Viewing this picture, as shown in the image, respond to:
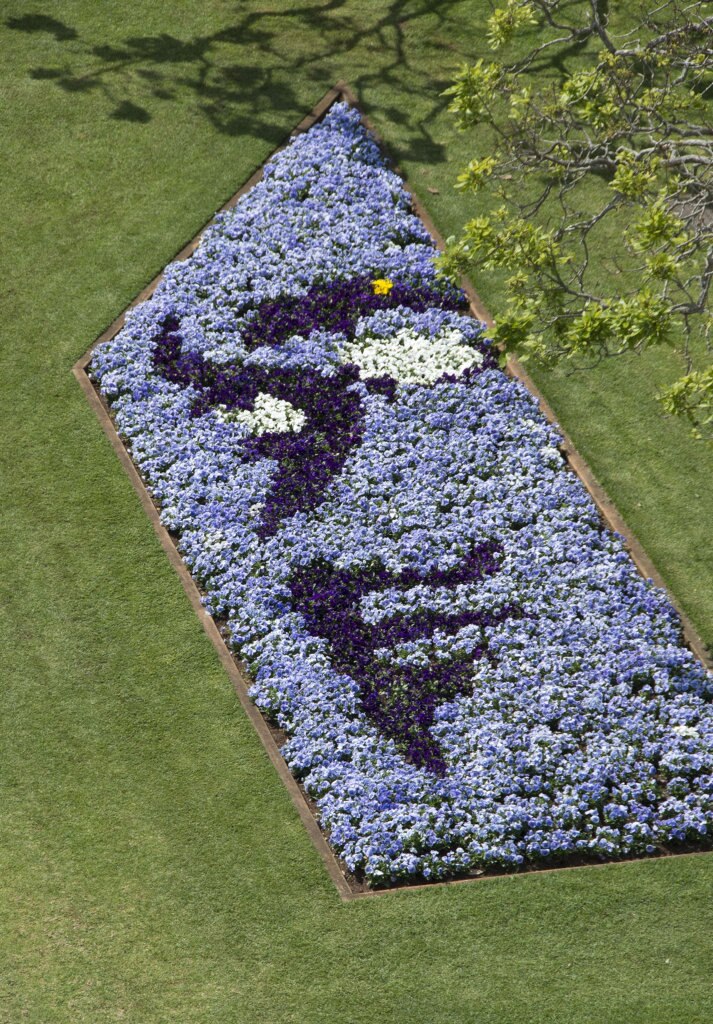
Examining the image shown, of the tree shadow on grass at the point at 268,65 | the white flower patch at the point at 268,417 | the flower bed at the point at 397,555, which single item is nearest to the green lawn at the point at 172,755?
the tree shadow on grass at the point at 268,65

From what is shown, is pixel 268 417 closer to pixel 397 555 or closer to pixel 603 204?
pixel 397 555

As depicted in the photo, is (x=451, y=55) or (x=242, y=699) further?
(x=451, y=55)

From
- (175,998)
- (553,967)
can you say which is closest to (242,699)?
(175,998)

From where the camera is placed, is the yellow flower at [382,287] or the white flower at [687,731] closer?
the white flower at [687,731]

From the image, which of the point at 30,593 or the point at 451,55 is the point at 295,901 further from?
the point at 451,55

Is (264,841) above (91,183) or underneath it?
underneath

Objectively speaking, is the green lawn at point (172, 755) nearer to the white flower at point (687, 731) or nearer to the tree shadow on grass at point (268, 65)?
the tree shadow on grass at point (268, 65)
